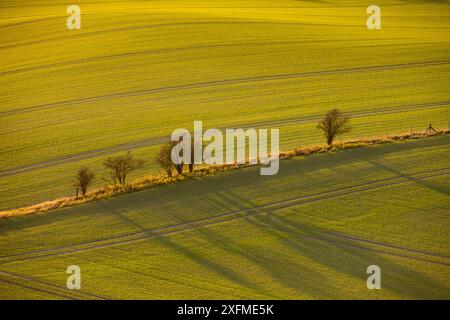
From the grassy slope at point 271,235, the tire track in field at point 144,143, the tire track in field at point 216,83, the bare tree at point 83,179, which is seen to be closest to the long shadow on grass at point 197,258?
the grassy slope at point 271,235

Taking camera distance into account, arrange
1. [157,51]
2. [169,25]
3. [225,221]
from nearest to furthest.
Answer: [225,221]
[157,51]
[169,25]

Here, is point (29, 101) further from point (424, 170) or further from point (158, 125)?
point (424, 170)

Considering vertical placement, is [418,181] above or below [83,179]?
below

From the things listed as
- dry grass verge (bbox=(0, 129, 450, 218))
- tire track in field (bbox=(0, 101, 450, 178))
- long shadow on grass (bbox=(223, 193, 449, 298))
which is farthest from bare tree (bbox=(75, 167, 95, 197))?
long shadow on grass (bbox=(223, 193, 449, 298))

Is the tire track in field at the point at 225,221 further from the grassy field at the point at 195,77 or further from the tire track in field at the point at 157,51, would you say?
the tire track in field at the point at 157,51

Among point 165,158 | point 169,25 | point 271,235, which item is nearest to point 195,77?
point 169,25

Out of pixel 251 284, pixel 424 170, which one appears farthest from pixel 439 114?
pixel 251 284

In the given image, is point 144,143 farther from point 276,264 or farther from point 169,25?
point 169,25
